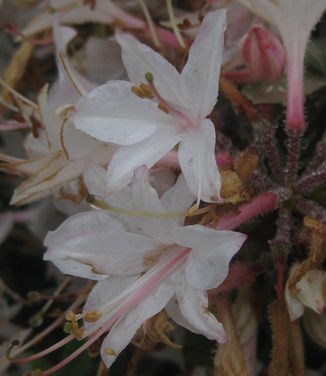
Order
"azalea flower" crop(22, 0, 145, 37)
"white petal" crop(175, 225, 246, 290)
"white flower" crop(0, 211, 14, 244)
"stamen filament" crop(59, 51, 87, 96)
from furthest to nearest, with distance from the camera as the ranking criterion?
"white flower" crop(0, 211, 14, 244), "azalea flower" crop(22, 0, 145, 37), "stamen filament" crop(59, 51, 87, 96), "white petal" crop(175, 225, 246, 290)

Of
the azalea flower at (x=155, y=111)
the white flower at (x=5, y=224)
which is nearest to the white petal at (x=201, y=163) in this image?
the azalea flower at (x=155, y=111)

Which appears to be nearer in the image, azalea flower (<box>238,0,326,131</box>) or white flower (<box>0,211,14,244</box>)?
azalea flower (<box>238,0,326,131</box>)

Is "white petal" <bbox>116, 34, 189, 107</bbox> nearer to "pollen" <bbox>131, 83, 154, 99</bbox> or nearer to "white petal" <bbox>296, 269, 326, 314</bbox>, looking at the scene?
"pollen" <bbox>131, 83, 154, 99</bbox>

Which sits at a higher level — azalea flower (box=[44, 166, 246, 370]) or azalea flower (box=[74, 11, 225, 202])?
azalea flower (box=[74, 11, 225, 202])

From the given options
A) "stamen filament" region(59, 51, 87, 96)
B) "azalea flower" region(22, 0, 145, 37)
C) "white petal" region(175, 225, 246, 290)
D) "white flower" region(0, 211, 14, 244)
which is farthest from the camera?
"white flower" region(0, 211, 14, 244)

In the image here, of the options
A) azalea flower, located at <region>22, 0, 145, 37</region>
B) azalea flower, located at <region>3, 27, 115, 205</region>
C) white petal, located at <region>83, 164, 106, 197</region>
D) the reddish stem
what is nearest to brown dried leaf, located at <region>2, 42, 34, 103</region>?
azalea flower, located at <region>22, 0, 145, 37</region>

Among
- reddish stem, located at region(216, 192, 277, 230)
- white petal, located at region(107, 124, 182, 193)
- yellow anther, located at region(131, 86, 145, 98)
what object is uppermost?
yellow anther, located at region(131, 86, 145, 98)
